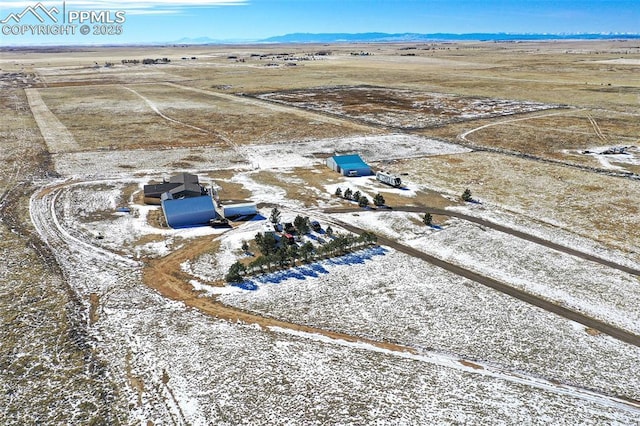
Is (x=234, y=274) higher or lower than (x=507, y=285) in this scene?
higher

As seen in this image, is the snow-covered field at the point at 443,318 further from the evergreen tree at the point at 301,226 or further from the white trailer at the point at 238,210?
the white trailer at the point at 238,210

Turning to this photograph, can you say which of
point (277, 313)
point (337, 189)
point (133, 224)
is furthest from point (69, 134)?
point (277, 313)

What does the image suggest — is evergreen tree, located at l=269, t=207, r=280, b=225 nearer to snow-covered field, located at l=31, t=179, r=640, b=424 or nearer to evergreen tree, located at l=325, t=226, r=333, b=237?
evergreen tree, located at l=325, t=226, r=333, b=237

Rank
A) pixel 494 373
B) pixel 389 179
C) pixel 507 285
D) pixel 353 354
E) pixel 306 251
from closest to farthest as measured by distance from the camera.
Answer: pixel 494 373 → pixel 353 354 → pixel 507 285 → pixel 306 251 → pixel 389 179

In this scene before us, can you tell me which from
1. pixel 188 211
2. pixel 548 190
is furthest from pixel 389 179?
pixel 188 211

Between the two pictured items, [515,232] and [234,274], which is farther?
[515,232]

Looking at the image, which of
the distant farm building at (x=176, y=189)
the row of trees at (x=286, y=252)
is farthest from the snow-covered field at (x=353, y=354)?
the distant farm building at (x=176, y=189)

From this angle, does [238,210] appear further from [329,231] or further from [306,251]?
[306,251]
